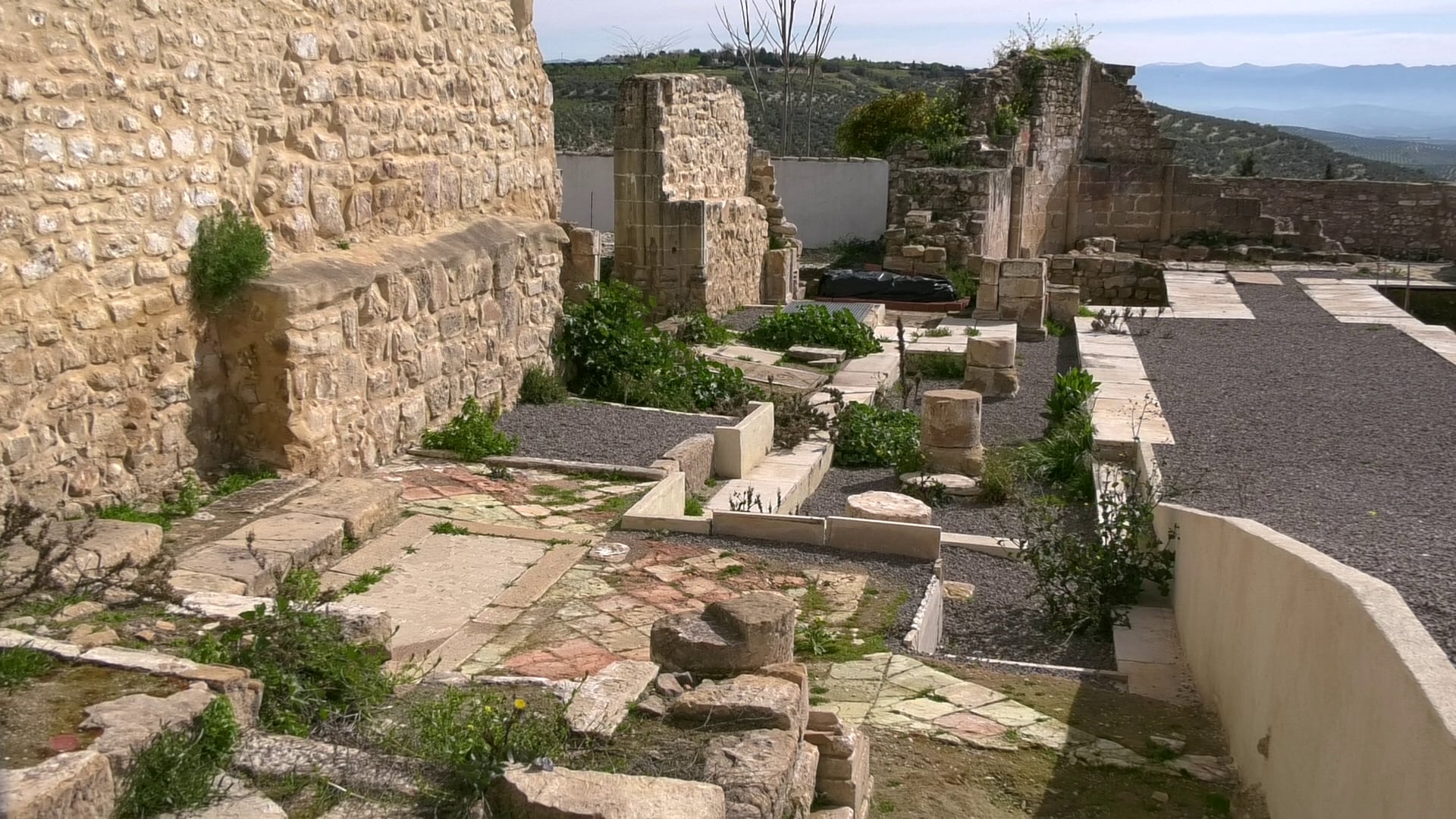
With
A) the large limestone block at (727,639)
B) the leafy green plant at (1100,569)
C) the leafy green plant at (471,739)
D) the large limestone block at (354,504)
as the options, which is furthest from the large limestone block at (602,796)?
the leafy green plant at (1100,569)

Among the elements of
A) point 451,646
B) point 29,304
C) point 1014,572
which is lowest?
point 1014,572

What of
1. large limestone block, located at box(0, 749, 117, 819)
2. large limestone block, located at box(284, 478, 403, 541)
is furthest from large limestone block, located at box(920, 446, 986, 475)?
large limestone block, located at box(0, 749, 117, 819)

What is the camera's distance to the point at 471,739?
3.70m

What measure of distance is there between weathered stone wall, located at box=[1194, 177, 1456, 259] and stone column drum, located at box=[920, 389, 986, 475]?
647 inches

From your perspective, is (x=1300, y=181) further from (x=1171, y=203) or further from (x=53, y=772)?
(x=53, y=772)

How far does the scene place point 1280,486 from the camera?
25.7 feet

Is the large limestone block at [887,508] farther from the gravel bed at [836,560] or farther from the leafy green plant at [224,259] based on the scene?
the leafy green plant at [224,259]

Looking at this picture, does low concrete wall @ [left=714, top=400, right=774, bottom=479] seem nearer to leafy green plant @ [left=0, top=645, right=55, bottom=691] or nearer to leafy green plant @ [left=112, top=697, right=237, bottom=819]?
leafy green plant @ [left=0, top=645, right=55, bottom=691]

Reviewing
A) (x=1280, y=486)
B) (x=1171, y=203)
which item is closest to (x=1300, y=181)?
(x=1171, y=203)

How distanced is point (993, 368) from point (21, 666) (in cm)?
1076

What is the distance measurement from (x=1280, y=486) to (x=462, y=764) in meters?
5.90

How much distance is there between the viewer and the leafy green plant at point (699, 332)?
13.8 metres

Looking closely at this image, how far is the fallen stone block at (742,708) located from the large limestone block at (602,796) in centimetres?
54

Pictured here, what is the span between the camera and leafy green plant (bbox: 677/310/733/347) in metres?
13.8
